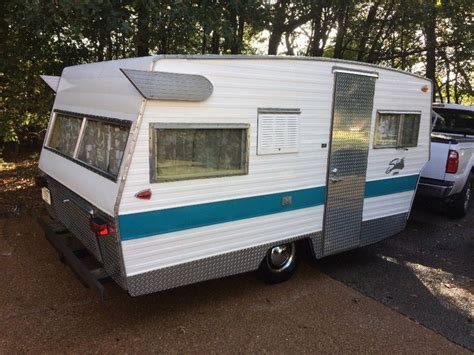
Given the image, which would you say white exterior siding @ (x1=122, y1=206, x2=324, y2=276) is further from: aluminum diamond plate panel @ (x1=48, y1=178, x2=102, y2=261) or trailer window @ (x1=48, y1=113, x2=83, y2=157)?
trailer window @ (x1=48, y1=113, x2=83, y2=157)

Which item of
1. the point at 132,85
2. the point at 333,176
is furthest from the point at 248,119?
the point at 333,176

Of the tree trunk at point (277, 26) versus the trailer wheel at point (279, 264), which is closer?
the trailer wheel at point (279, 264)

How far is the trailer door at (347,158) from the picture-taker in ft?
14.8

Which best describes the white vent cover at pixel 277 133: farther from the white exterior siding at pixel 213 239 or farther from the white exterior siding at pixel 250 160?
the white exterior siding at pixel 213 239

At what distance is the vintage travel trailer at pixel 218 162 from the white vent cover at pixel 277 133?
0.5 inches

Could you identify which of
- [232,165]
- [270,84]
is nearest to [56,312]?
[232,165]

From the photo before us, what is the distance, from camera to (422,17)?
902 centimetres

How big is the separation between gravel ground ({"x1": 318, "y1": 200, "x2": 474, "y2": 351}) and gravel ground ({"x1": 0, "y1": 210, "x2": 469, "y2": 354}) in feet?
0.32

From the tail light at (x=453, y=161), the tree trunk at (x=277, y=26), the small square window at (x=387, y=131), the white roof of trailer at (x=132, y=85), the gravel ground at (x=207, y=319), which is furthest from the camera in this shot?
the tree trunk at (x=277, y=26)

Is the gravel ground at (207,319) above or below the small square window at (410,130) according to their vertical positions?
below

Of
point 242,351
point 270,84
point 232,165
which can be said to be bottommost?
point 242,351

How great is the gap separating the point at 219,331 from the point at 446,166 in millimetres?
4709

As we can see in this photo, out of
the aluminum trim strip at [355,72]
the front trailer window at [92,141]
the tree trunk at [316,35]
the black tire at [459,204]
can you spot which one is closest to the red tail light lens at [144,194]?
the front trailer window at [92,141]

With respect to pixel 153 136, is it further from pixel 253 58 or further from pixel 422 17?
pixel 422 17
